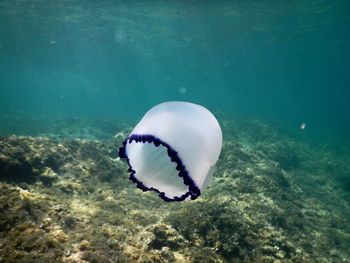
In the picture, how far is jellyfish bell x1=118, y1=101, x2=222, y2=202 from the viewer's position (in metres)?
2.04

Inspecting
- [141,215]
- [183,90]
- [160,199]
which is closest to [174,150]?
[141,215]

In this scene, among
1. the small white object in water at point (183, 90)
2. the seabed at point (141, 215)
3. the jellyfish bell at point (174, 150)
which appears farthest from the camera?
the small white object in water at point (183, 90)

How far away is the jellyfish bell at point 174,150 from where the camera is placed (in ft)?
6.68

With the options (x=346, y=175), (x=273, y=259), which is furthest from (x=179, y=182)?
(x=346, y=175)

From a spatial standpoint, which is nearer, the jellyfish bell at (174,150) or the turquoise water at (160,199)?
the jellyfish bell at (174,150)

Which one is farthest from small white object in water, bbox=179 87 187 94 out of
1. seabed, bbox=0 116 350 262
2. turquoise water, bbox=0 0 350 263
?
seabed, bbox=0 116 350 262

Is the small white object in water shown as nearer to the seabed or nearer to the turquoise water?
the turquoise water

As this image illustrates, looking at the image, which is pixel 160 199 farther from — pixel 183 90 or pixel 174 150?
pixel 183 90

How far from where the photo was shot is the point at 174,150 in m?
2.01

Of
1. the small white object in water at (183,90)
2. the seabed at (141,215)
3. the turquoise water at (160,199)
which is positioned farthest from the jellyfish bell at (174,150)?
the small white object in water at (183,90)

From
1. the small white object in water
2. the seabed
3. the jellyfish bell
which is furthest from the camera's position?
the small white object in water

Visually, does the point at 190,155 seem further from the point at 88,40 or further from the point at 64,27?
the point at 88,40

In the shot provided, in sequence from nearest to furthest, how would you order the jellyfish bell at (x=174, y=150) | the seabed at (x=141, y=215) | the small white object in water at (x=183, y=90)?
the jellyfish bell at (x=174, y=150) → the seabed at (x=141, y=215) → the small white object in water at (x=183, y=90)

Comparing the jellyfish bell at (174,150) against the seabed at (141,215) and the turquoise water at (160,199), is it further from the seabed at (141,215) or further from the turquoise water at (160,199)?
the seabed at (141,215)
